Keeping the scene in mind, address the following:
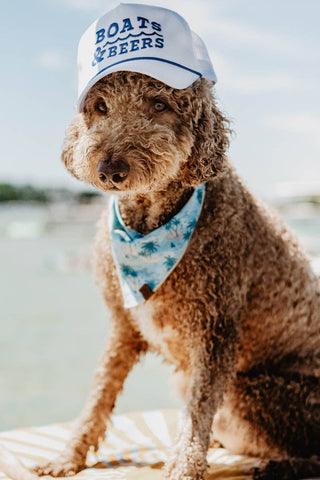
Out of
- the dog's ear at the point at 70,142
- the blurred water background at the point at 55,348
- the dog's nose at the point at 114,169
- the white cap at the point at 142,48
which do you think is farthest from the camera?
the blurred water background at the point at 55,348

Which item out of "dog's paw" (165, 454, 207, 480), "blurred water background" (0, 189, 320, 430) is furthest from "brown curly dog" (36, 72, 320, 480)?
"blurred water background" (0, 189, 320, 430)

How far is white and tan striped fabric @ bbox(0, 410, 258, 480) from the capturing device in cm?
223

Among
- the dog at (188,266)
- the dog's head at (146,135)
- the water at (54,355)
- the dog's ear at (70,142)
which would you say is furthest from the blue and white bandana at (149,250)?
the water at (54,355)

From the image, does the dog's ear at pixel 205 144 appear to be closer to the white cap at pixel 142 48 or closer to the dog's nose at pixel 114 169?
the white cap at pixel 142 48

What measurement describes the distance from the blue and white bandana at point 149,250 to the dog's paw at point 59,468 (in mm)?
678

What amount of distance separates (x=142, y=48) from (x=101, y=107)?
24cm

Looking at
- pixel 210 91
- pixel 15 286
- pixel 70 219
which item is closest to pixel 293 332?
pixel 210 91

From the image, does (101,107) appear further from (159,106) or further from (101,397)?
(101,397)

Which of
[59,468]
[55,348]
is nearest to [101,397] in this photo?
[59,468]

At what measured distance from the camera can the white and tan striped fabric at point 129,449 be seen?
2.23 metres

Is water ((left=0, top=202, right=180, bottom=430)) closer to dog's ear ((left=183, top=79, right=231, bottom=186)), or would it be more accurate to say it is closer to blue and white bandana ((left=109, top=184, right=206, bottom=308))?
blue and white bandana ((left=109, top=184, right=206, bottom=308))

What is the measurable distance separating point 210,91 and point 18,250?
14086 mm

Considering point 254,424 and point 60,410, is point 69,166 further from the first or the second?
point 60,410

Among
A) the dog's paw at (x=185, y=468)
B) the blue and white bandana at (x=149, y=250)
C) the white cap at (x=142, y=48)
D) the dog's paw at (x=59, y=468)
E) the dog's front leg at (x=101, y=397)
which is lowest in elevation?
the dog's paw at (x=185, y=468)
